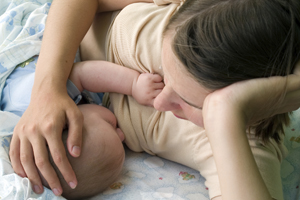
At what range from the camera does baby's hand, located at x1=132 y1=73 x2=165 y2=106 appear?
3.04 ft

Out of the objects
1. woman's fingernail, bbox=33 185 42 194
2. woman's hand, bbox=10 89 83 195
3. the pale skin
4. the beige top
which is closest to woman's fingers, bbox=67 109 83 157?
woman's hand, bbox=10 89 83 195

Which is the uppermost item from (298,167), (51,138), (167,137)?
(51,138)

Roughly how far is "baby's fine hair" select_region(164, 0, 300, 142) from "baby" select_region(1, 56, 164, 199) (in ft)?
1.14

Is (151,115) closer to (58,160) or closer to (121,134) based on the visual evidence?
(121,134)

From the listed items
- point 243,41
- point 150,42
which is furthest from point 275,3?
point 150,42

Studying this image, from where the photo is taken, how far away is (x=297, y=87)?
61 centimetres

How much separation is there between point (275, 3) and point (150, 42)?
46 centimetres

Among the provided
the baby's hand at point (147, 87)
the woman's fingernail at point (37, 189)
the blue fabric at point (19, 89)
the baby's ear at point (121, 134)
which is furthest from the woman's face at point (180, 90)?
the blue fabric at point (19, 89)

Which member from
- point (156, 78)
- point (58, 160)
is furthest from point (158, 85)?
point (58, 160)

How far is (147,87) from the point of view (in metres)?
0.92

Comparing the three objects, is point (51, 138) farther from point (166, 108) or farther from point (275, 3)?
point (275, 3)

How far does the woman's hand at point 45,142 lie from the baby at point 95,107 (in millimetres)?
33

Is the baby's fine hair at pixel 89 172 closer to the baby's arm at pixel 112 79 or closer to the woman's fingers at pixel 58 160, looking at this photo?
the woman's fingers at pixel 58 160

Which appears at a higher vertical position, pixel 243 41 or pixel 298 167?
pixel 243 41
